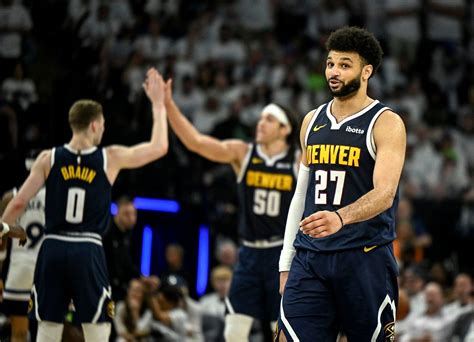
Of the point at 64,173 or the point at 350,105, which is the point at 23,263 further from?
the point at 350,105

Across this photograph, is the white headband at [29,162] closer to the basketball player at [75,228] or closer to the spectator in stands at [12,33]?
the basketball player at [75,228]

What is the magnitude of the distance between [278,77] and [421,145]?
2870 mm

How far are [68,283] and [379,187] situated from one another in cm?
324

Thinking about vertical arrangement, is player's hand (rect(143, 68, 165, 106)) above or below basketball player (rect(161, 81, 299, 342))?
above

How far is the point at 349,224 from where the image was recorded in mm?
6043

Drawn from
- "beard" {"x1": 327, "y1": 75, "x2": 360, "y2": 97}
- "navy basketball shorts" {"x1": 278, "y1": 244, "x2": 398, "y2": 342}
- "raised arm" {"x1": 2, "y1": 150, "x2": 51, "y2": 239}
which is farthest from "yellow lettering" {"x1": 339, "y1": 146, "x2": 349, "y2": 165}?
"raised arm" {"x1": 2, "y1": 150, "x2": 51, "y2": 239}

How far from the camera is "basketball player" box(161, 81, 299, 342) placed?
895cm

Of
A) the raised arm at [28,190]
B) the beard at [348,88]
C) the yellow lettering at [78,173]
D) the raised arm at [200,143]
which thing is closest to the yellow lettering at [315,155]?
the beard at [348,88]

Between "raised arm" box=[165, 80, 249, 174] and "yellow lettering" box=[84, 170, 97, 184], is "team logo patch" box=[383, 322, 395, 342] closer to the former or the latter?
"yellow lettering" box=[84, 170, 97, 184]

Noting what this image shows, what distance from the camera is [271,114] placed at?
9.58 m

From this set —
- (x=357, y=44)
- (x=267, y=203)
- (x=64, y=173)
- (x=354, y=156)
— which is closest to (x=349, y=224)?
(x=354, y=156)

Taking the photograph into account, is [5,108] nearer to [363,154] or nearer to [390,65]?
[363,154]

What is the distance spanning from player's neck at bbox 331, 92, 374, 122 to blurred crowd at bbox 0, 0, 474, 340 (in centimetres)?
432

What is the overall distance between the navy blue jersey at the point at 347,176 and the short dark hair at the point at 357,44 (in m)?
0.31
